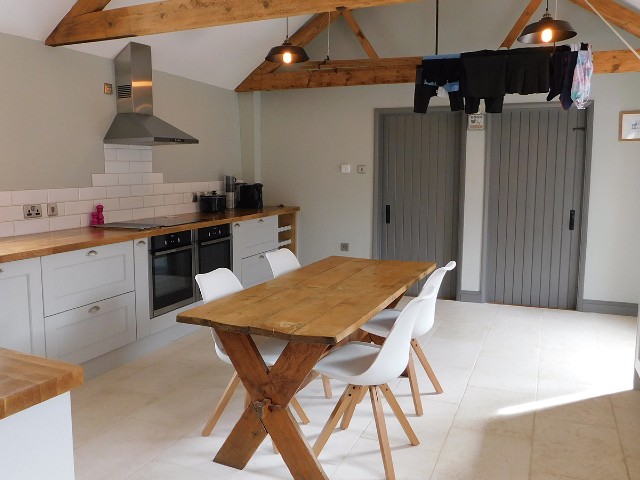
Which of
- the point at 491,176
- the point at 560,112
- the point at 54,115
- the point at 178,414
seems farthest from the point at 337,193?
the point at 178,414

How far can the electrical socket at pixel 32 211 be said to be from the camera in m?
3.84

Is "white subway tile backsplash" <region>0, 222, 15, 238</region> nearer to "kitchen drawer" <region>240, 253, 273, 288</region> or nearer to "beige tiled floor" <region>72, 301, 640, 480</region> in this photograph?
"beige tiled floor" <region>72, 301, 640, 480</region>

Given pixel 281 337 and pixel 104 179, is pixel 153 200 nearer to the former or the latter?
pixel 104 179

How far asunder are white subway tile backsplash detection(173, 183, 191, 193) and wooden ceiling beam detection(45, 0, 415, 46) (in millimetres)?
1773

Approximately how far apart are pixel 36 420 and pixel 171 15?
9.70 feet

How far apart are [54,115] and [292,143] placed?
2.89 metres

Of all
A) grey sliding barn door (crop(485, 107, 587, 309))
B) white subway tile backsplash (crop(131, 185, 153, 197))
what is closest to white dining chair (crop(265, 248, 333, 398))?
white subway tile backsplash (crop(131, 185, 153, 197))

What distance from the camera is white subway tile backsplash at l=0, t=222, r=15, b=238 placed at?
368 cm

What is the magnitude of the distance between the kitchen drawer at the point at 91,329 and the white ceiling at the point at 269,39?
205 centimetres

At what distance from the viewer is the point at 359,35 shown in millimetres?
5723

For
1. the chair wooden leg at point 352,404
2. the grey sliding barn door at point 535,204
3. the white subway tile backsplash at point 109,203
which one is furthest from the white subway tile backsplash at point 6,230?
the grey sliding barn door at point 535,204

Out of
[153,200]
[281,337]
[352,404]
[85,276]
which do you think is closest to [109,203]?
[153,200]

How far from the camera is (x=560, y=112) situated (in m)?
5.40

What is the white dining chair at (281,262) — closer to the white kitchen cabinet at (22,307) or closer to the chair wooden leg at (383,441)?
the chair wooden leg at (383,441)
